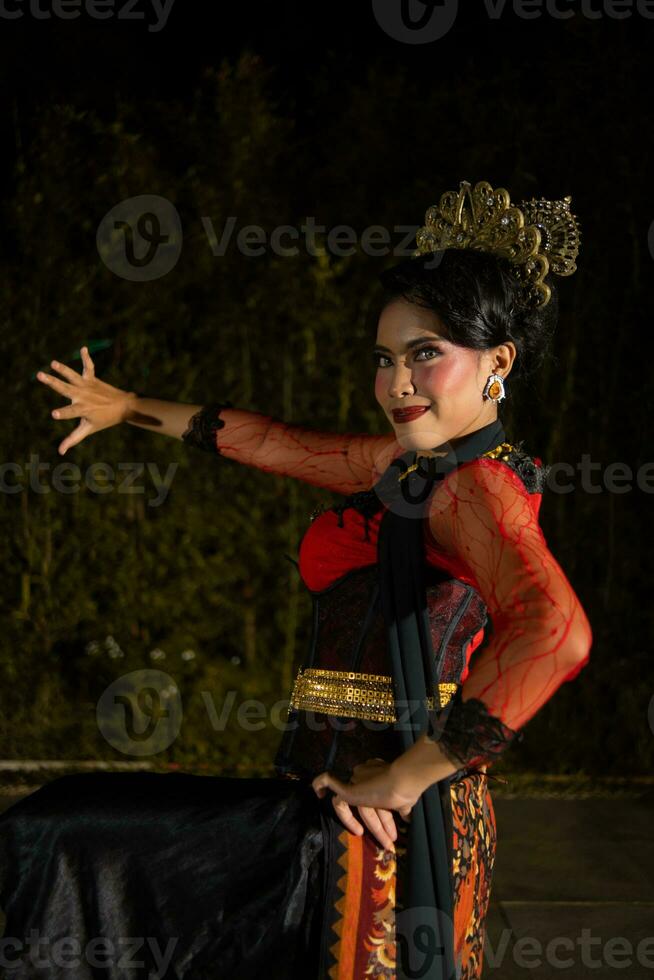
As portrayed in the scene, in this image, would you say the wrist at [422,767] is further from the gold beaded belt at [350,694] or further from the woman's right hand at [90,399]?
the woman's right hand at [90,399]

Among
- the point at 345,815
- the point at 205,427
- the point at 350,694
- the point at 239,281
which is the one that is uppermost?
the point at 239,281

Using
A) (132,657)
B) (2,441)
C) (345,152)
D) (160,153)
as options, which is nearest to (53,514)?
(2,441)

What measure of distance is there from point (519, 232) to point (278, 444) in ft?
2.07

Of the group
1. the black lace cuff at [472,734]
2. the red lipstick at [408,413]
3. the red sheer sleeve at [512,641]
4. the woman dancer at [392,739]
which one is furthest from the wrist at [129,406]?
the black lace cuff at [472,734]

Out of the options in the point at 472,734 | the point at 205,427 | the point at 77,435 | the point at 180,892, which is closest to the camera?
the point at 472,734

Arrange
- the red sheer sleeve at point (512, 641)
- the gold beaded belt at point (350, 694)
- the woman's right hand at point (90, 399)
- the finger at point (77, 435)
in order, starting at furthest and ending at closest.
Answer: the woman's right hand at point (90, 399) < the finger at point (77, 435) < the gold beaded belt at point (350, 694) < the red sheer sleeve at point (512, 641)

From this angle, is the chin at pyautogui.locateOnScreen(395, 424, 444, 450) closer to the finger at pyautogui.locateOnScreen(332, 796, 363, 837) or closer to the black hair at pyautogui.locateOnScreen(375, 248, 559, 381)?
the black hair at pyautogui.locateOnScreen(375, 248, 559, 381)

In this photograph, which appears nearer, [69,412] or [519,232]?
[519,232]

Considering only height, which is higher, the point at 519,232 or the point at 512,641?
the point at 519,232

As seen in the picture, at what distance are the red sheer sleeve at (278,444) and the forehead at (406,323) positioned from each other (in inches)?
17.1

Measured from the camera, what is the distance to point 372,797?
1.31 metres

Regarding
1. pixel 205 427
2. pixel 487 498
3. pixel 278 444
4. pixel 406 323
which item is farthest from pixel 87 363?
pixel 487 498

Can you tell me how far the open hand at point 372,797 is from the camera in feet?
4.23

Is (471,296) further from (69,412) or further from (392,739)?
(69,412)
